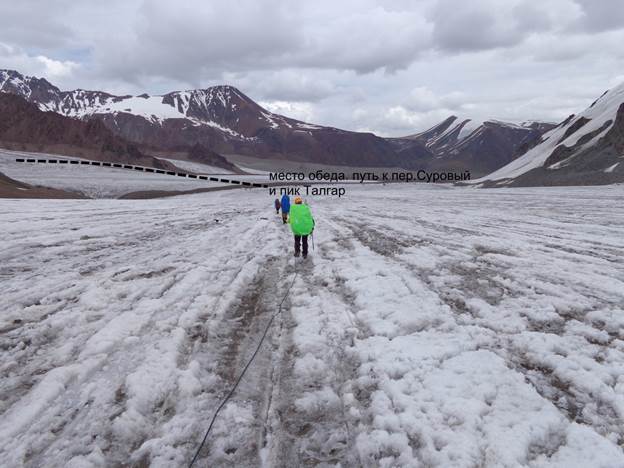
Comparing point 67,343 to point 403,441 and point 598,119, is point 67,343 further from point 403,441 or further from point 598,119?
point 598,119

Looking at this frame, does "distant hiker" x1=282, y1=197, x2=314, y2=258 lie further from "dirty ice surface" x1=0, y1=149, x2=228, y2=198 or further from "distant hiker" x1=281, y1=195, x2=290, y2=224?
"dirty ice surface" x1=0, y1=149, x2=228, y2=198

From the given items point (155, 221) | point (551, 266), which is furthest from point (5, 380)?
point (155, 221)

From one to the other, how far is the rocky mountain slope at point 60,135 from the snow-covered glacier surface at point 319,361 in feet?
439

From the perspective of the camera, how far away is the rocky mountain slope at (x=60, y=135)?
130375mm

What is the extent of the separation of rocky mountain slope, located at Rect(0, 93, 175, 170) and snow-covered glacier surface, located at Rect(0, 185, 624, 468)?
439 feet

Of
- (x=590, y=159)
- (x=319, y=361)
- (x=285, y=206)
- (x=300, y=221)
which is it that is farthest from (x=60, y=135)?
(x=319, y=361)

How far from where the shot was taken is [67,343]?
5418mm

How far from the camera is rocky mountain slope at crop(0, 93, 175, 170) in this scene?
428 ft

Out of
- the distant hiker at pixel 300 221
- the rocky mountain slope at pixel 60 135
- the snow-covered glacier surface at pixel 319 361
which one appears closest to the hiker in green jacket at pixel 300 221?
the distant hiker at pixel 300 221

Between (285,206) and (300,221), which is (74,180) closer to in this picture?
(285,206)

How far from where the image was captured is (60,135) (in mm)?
137375

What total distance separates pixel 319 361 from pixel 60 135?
529 feet

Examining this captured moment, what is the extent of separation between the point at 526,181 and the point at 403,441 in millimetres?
77497

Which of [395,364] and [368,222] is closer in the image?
[395,364]
